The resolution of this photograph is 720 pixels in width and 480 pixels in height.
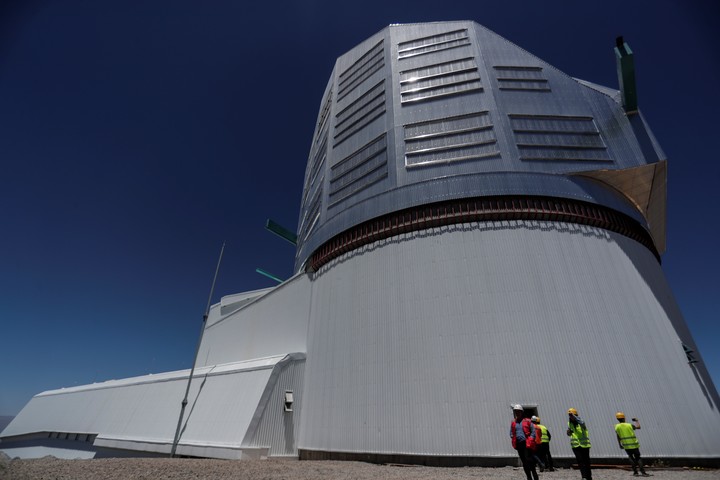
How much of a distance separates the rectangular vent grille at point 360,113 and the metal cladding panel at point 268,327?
38.6 feet

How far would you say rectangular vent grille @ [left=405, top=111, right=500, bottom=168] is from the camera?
20.7 metres

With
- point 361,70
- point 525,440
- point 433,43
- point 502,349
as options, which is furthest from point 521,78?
point 525,440

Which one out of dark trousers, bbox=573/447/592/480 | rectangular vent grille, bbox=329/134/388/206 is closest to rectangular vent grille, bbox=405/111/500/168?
rectangular vent grille, bbox=329/134/388/206

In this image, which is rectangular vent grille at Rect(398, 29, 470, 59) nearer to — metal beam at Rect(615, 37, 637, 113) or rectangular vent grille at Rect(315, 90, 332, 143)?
rectangular vent grille at Rect(315, 90, 332, 143)

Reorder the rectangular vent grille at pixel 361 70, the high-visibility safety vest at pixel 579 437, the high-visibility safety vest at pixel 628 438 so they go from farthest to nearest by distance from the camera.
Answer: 1. the rectangular vent grille at pixel 361 70
2. the high-visibility safety vest at pixel 628 438
3. the high-visibility safety vest at pixel 579 437

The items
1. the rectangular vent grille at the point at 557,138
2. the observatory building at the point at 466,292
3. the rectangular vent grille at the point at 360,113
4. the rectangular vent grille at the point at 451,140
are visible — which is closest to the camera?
the observatory building at the point at 466,292

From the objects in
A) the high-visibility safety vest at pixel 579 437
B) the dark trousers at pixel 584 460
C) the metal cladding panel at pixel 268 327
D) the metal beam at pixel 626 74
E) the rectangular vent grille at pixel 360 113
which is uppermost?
the rectangular vent grille at pixel 360 113

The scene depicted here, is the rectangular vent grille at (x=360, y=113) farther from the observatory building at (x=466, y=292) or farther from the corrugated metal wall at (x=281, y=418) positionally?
the corrugated metal wall at (x=281, y=418)

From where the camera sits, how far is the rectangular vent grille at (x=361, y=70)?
29125mm

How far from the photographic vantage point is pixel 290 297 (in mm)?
28203

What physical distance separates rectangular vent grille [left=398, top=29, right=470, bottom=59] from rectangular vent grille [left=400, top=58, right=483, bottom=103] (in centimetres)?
199

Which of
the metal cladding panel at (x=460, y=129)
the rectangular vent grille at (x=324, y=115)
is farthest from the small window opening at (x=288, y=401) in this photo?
the rectangular vent grille at (x=324, y=115)

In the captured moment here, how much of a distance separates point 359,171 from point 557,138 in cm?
1218

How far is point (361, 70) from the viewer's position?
1200 inches
